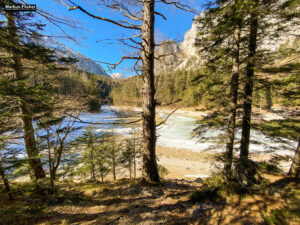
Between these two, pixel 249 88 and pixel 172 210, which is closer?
pixel 172 210

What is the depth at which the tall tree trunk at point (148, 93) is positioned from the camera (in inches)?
105

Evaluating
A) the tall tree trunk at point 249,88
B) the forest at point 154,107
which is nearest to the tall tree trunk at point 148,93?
the forest at point 154,107

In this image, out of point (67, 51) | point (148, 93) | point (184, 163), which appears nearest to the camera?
point (148, 93)

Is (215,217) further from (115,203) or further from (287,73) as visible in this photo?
(287,73)

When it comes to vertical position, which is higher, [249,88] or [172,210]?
[249,88]

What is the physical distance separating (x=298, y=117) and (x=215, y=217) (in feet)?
21.4

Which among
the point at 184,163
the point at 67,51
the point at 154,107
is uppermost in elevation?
the point at 67,51

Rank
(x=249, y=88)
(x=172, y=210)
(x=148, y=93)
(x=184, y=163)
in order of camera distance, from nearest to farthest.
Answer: (x=172, y=210), (x=148, y=93), (x=249, y=88), (x=184, y=163)

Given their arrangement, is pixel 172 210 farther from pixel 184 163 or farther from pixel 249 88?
pixel 184 163

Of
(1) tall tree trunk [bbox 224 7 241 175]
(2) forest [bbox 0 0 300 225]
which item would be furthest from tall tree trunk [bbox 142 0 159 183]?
(1) tall tree trunk [bbox 224 7 241 175]

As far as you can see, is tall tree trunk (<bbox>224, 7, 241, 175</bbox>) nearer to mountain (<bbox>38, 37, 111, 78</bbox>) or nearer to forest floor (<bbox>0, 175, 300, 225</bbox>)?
forest floor (<bbox>0, 175, 300, 225</bbox>)

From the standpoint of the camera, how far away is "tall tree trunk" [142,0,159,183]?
2676 millimetres

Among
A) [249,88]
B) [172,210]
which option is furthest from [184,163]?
[172,210]

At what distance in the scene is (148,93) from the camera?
292 centimetres
